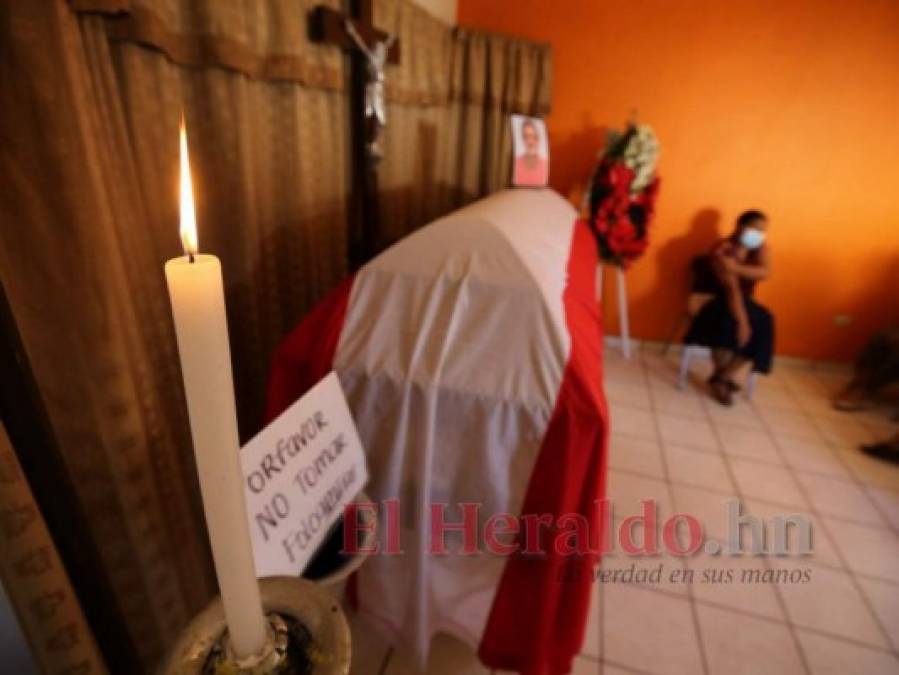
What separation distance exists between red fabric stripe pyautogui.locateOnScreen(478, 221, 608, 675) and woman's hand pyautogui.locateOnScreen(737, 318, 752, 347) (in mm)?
1655

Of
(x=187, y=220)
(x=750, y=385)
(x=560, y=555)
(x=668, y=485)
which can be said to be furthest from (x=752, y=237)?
(x=187, y=220)

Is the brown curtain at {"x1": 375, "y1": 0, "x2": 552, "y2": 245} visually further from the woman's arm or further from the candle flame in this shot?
the candle flame

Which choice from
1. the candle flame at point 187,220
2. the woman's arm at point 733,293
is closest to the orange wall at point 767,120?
the woman's arm at point 733,293

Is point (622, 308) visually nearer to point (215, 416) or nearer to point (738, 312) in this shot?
point (738, 312)

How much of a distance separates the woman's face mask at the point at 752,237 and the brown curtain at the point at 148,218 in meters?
2.03

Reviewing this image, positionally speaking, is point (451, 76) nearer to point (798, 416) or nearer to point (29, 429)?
point (29, 429)

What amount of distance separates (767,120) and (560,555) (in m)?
2.68

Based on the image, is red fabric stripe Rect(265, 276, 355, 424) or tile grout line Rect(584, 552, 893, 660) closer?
red fabric stripe Rect(265, 276, 355, 424)

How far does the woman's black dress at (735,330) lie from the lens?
2.32m

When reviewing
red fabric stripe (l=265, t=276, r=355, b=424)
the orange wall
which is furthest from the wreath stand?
red fabric stripe (l=265, t=276, r=355, b=424)

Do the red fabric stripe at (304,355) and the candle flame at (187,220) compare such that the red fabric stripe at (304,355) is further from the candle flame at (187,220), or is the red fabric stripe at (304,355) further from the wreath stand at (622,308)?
the wreath stand at (622,308)

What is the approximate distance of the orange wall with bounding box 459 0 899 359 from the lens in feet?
7.64

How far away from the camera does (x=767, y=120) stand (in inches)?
97.0

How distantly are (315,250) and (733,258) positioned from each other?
6.93 ft
